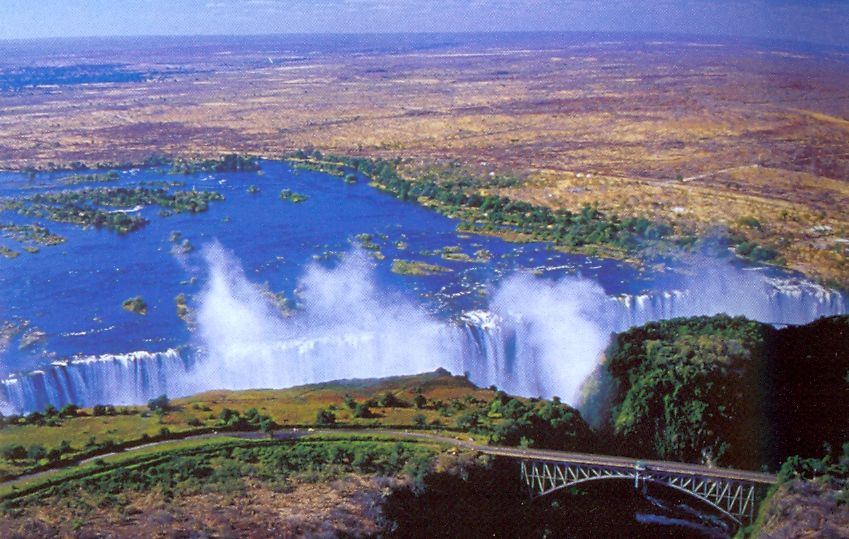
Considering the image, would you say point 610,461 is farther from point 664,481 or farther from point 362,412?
point 362,412

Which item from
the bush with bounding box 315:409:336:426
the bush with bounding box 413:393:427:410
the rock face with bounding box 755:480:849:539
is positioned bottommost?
the rock face with bounding box 755:480:849:539

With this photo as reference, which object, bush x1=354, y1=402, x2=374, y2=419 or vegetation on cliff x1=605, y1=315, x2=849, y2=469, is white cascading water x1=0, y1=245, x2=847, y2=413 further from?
bush x1=354, y1=402, x2=374, y2=419

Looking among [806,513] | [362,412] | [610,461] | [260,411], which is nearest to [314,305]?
[260,411]

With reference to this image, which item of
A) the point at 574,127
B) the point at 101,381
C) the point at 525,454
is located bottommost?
the point at 525,454

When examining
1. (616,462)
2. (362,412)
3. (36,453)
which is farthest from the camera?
(362,412)

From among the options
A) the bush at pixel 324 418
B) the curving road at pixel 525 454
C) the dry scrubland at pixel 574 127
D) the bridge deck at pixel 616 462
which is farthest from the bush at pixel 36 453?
the dry scrubland at pixel 574 127

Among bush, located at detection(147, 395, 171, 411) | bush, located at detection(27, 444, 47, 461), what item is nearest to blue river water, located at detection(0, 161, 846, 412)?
bush, located at detection(147, 395, 171, 411)

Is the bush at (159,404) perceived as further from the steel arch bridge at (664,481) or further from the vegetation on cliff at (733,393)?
the vegetation on cliff at (733,393)
